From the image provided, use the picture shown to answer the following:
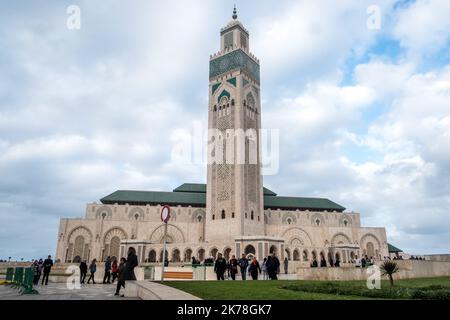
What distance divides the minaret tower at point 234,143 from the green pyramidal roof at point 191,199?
10.2 meters

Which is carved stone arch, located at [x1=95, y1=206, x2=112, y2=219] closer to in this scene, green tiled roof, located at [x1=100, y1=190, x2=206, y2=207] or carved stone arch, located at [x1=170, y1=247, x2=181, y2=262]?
green tiled roof, located at [x1=100, y1=190, x2=206, y2=207]

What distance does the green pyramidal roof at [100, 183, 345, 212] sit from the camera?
2299 inches

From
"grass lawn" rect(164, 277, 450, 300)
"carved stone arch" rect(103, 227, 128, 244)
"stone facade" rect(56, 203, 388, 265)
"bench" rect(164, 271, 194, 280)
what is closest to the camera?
"grass lawn" rect(164, 277, 450, 300)

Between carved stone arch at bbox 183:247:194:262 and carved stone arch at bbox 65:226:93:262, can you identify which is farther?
carved stone arch at bbox 65:226:93:262

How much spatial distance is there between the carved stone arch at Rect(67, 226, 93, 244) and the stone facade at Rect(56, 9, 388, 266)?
0.47 feet

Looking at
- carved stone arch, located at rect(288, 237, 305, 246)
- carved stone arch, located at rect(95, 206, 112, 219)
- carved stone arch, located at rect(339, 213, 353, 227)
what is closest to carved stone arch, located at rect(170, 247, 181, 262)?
carved stone arch, located at rect(95, 206, 112, 219)

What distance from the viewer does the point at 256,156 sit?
51000 millimetres

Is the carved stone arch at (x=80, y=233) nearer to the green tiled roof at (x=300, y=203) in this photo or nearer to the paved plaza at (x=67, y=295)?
the green tiled roof at (x=300, y=203)

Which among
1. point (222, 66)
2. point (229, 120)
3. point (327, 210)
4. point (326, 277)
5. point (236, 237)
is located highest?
point (222, 66)

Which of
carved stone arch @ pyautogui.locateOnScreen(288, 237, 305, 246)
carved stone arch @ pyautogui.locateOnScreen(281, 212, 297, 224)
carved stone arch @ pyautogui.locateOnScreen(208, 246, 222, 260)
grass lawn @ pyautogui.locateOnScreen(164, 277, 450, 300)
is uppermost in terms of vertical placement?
carved stone arch @ pyautogui.locateOnScreen(281, 212, 297, 224)
